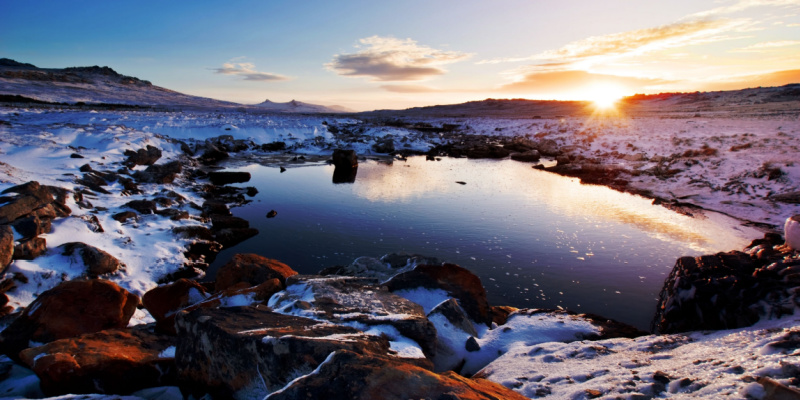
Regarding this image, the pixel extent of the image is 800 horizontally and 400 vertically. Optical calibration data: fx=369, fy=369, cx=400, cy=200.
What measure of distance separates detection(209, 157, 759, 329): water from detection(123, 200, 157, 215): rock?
2.99m

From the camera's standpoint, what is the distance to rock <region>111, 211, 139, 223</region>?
10359 millimetres

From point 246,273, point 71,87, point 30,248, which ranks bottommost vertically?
point 246,273

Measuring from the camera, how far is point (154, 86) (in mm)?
123438

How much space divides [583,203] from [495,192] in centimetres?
388

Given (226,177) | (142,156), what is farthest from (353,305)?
(142,156)

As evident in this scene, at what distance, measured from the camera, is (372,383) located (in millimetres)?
2756

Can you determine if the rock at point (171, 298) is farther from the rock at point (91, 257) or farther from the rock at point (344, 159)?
the rock at point (344, 159)

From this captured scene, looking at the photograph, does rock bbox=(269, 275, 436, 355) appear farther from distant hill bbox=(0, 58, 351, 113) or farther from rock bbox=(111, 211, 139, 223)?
distant hill bbox=(0, 58, 351, 113)

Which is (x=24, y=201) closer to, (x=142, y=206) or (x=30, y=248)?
(x=30, y=248)

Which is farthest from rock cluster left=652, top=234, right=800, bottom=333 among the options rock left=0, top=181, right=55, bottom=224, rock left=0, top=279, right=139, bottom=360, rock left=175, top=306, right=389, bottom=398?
rock left=0, top=181, right=55, bottom=224

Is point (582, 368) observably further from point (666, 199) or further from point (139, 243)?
point (666, 199)

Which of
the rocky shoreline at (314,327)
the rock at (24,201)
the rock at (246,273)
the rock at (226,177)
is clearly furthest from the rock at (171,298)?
the rock at (226,177)

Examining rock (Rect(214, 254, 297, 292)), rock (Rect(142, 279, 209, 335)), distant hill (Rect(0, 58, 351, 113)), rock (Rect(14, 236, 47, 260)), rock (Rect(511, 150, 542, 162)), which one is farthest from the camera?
distant hill (Rect(0, 58, 351, 113))

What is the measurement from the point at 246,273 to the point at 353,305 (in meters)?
2.80
